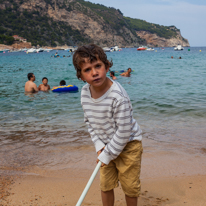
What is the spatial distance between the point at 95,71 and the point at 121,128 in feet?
1.77


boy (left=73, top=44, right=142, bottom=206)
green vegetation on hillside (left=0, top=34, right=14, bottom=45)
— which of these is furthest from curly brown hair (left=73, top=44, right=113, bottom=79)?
green vegetation on hillside (left=0, top=34, right=14, bottom=45)

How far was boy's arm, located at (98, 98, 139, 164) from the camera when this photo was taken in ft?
6.80

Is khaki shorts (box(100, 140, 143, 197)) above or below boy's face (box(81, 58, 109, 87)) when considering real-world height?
below

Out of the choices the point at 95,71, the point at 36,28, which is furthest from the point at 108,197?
the point at 36,28

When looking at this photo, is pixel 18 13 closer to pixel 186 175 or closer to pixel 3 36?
pixel 3 36

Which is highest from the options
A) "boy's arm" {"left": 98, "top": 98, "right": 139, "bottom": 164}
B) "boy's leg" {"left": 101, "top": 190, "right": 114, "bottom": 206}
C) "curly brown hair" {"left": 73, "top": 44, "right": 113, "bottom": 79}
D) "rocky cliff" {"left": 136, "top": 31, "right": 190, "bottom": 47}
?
"rocky cliff" {"left": 136, "top": 31, "right": 190, "bottom": 47}

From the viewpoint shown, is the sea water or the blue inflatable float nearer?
the sea water

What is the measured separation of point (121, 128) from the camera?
2094 millimetres

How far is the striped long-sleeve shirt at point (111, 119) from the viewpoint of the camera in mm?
2082

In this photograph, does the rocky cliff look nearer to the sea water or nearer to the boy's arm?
the sea water

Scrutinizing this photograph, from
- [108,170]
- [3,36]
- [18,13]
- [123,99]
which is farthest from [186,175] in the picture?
[18,13]

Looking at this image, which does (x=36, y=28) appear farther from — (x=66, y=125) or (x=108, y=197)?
(x=108, y=197)

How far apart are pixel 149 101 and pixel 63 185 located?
6604 millimetres

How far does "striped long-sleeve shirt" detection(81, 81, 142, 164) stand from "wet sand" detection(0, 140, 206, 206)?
108 cm
